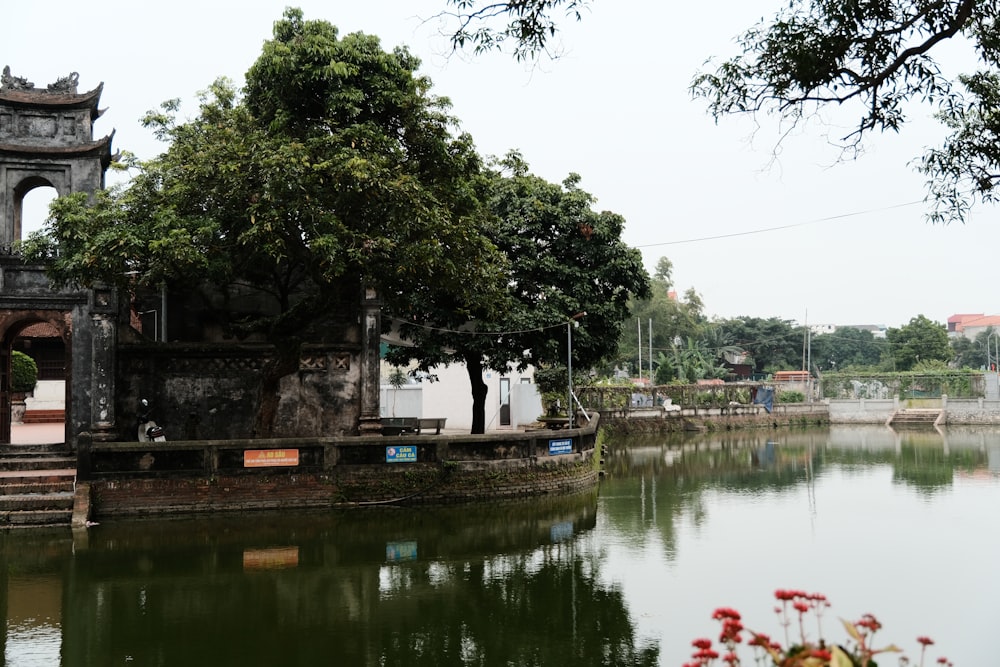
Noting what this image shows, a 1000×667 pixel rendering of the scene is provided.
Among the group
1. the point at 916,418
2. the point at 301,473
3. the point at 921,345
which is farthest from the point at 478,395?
the point at 921,345

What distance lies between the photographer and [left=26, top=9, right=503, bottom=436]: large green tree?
13234 mm

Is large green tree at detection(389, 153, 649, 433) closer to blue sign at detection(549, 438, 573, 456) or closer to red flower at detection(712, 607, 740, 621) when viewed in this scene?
blue sign at detection(549, 438, 573, 456)

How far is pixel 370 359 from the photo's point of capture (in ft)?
51.6

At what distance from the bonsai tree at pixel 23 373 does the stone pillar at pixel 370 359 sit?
50.0 feet

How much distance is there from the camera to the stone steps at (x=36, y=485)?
12719 mm

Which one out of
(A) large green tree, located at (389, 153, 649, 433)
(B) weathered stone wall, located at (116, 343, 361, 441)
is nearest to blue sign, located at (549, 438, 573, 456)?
(A) large green tree, located at (389, 153, 649, 433)

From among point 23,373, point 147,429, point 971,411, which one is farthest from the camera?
point 971,411

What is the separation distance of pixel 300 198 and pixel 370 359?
3.68 meters

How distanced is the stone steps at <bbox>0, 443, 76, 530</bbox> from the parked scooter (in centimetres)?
119

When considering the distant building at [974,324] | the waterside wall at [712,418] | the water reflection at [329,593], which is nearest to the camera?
the water reflection at [329,593]

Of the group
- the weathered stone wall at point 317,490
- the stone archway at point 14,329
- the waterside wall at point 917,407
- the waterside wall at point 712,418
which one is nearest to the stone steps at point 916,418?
the waterside wall at point 917,407

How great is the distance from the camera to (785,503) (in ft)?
54.5

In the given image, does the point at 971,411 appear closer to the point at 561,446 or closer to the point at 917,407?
the point at 917,407

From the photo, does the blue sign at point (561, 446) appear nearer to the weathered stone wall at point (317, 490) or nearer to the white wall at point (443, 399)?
the weathered stone wall at point (317, 490)
